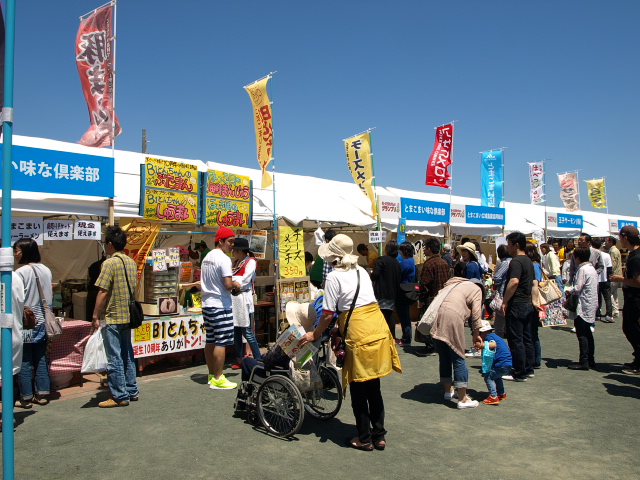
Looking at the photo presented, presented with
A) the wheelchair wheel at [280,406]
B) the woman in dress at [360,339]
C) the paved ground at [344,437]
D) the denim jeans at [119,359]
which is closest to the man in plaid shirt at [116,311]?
the denim jeans at [119,359]

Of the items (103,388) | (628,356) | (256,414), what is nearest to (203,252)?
(103,388)

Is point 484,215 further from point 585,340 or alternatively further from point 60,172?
point 60,172

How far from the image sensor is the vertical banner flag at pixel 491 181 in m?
15.1

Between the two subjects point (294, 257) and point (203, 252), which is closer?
point (294, 257)

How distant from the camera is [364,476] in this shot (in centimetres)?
344

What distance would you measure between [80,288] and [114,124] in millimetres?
3169

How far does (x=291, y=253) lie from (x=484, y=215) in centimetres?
776

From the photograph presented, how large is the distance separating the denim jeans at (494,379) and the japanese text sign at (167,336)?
3790 mm

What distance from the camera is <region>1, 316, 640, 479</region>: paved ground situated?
140 inches

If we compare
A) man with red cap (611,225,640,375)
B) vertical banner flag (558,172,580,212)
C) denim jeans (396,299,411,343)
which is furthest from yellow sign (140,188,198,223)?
vertical banner flag (558,172,580,212)

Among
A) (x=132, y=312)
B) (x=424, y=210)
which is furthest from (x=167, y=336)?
(x=424, y=210)

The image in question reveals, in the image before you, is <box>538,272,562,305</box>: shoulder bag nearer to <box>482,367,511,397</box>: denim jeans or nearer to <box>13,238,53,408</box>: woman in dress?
<box>482,367,511,397</box>: denim jeans

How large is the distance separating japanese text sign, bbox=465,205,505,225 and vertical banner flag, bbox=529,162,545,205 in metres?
4.45

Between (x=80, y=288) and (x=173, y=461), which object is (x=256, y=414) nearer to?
(x=173, y=461)
